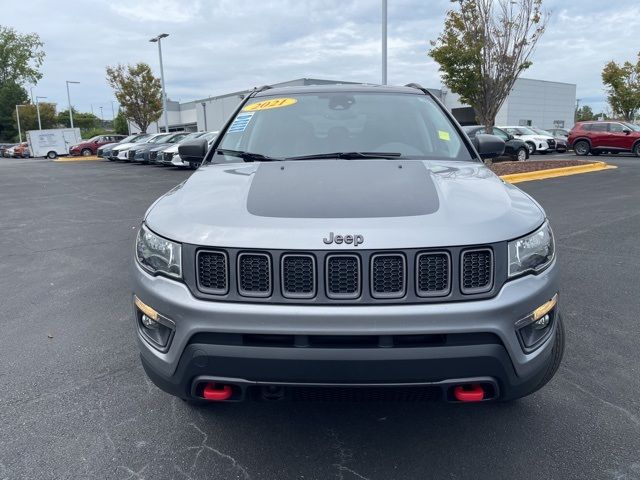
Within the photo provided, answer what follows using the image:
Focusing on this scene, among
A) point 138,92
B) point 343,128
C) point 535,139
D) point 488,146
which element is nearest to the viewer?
point 343,128

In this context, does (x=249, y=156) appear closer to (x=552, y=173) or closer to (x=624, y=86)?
(x=552, y=173)

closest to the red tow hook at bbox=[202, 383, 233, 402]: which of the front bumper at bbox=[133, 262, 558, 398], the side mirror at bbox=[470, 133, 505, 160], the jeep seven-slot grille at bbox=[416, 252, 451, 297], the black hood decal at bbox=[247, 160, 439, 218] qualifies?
the front bumper at bbox=[133, 262, 558, 398]

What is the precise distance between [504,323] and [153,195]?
1155cm

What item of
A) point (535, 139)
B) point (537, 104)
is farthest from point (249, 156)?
point (537, 104)

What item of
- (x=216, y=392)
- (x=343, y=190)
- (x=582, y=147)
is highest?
(x=343, y=190)

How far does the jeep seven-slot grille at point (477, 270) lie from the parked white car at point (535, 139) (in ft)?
78.6

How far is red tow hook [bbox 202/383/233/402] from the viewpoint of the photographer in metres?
2.08

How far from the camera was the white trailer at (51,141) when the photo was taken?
1767 inches

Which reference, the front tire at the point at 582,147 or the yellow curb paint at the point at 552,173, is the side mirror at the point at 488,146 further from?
the front tire at the point at 582,147

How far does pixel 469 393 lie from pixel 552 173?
1374cm

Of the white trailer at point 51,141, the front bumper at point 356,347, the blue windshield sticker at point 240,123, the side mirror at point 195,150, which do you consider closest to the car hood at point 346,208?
the front bumper at point 356,347

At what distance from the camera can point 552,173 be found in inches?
557

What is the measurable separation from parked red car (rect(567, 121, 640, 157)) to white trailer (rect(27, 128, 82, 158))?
40.9 meters

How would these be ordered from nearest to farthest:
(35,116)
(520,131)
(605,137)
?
(605,137)
(520,131)
(35,116)
